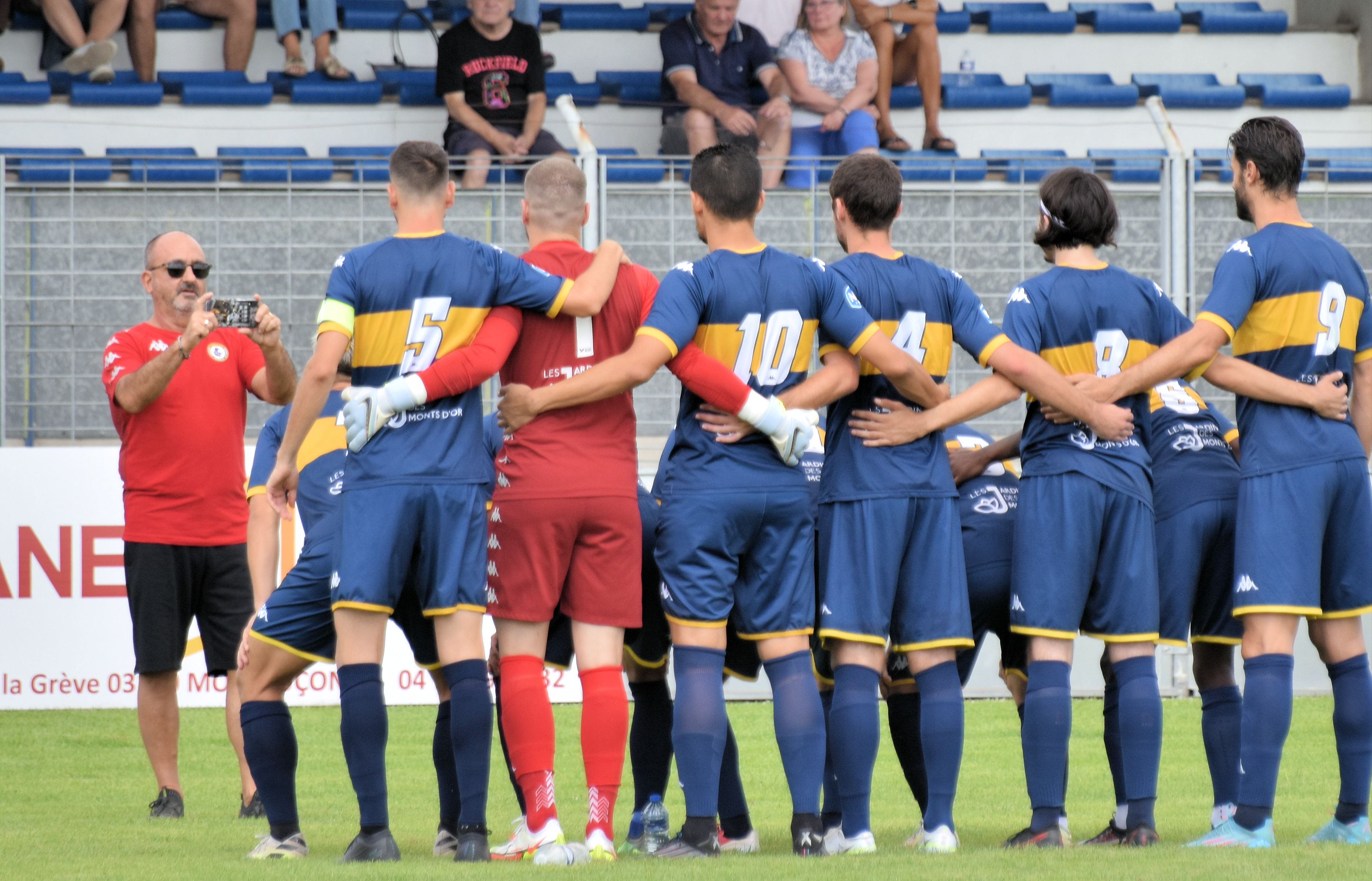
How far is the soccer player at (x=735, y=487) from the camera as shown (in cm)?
456

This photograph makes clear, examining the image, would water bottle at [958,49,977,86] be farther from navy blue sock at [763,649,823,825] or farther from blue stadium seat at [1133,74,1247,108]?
navy blue sock at [763,649,823,825]

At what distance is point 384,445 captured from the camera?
4539 mm

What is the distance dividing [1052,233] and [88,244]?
6757 mm

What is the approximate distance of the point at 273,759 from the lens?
461cm

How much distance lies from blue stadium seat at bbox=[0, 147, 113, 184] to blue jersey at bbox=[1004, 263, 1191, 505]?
21.1 ft

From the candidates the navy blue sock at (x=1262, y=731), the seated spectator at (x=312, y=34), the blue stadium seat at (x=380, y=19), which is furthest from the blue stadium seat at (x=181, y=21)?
the navy blue sock at (x=1262, y=731)

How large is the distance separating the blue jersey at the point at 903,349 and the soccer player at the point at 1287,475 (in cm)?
48

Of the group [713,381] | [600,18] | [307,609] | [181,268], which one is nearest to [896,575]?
[713,381]

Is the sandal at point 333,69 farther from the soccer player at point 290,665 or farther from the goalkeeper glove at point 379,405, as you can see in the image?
the goalkeeper glove at point 379,405

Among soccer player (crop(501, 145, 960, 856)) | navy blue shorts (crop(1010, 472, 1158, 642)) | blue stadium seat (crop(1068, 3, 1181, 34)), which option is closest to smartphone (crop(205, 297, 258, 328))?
soccer player (crop(501, 145, 960, 856))

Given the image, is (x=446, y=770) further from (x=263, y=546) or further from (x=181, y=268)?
(x=181, y=268)

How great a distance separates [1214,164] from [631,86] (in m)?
4.99

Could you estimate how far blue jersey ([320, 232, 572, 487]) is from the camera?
455cm

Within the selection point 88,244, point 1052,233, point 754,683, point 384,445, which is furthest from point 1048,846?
point 88,244
